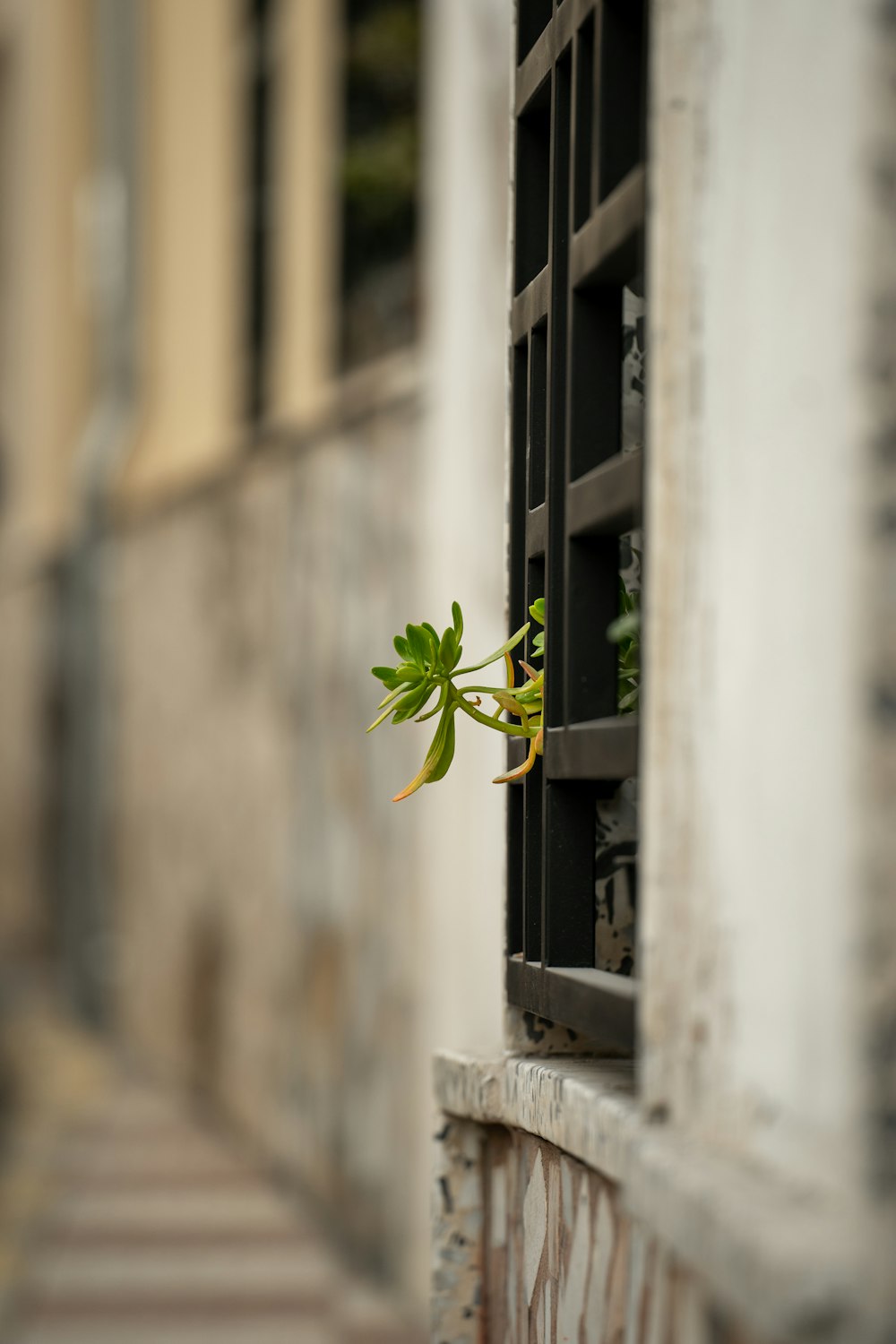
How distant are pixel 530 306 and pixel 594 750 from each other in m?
0.39

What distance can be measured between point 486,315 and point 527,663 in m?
2.55

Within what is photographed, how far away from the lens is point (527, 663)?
4.90 ft

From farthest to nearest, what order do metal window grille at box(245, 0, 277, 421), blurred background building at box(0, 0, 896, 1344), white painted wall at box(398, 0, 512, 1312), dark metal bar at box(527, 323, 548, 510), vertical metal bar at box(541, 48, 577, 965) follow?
metal window grille at box(245, 0, 277, 421)
white painted wall at box(398, 0, 512, 1312)
dark metal bar at box(527, 323, 548, 510)
vertical metal bar at box(541, 48, 577, 965)
blurred background building at box(0, 0, 896, 1344)

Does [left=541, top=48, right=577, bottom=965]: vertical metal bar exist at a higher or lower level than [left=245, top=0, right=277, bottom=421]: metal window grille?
lower

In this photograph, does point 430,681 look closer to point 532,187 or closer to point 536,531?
point 536,531

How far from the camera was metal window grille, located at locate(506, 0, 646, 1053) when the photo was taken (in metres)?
1.27

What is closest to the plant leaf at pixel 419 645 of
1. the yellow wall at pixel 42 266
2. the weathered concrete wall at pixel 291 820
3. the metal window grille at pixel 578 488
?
the metal window grille at pixel 578 488

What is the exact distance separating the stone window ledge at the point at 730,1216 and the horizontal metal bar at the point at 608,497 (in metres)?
0.35

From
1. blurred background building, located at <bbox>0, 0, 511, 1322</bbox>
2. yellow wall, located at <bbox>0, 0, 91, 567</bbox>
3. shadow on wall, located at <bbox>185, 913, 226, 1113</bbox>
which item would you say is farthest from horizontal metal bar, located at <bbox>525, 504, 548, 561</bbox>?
yellow wall, located at <bbox>0, 0, 91, 567</bbox>

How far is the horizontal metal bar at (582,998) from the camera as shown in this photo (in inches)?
48.1

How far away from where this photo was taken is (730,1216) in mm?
885

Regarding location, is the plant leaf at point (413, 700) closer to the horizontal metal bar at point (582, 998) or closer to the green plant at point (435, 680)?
the green plant at point (435, 680)

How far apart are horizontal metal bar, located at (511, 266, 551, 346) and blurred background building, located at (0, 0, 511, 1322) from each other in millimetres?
1882

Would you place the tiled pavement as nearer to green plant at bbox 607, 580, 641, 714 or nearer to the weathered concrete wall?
the weathered concrete wall
